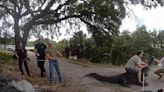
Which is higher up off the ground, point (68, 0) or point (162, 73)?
point (68, 0)

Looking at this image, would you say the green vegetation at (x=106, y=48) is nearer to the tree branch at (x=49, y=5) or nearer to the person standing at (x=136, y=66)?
the tree branch at (x=49, y=5)

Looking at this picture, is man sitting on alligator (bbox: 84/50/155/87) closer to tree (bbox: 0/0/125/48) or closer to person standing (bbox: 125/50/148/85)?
person standing (bbox: 125/50/148/85)

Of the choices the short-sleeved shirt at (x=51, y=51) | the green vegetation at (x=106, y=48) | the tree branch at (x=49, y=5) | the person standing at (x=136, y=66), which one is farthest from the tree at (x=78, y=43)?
the short-sleeved shirt at (x=51, y=51)

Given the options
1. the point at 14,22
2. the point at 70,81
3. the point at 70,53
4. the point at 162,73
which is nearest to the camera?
the point at 70,81

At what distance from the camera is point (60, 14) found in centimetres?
2966

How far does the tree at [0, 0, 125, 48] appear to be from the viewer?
2725cm

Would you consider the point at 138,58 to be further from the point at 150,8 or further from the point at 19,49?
the point at 150,8

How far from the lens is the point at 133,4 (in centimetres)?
2600

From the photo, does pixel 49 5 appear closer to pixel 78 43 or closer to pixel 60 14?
pixel 60 14

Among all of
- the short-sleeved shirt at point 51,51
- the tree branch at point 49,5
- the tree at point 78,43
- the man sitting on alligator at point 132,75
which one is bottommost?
the man sitting on alligator at point 132,75

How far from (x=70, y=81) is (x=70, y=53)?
21682mm

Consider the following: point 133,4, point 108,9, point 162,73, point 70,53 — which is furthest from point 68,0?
point 70,53

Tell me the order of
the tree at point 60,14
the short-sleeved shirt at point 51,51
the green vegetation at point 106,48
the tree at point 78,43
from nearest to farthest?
the short-sleeved shirt at point 51,51 → the tree at point 60,14 → the tree at point 78,43 → the green vegetation at point 106,48

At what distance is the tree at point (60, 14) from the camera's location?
27250mm
